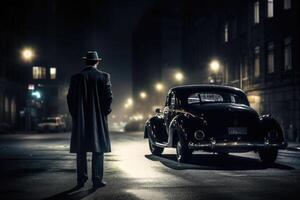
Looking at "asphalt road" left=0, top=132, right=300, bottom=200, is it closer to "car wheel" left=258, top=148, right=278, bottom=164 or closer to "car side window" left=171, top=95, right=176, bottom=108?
"car wheel" left=258, top=148, right=278, bottom=164

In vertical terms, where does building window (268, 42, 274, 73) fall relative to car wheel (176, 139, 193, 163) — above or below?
above

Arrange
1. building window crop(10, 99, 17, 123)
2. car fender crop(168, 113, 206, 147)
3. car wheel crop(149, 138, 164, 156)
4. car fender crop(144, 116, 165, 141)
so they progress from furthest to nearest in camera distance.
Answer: building window crop(10, 99, 17, 123) < car wheel crop(149, 138, 164, 156) < car fender crop(144, 116, 165, 141) < car fender crop(168, 113, 206, 147)

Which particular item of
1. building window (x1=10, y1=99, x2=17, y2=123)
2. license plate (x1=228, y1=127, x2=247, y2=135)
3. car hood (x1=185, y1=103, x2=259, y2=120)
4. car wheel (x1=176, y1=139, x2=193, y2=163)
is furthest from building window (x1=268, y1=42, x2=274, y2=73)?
building window (x1=10, y1=99, x2=17, y2=123)

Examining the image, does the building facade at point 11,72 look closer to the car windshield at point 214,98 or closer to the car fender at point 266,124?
the car windshield at point 214,98

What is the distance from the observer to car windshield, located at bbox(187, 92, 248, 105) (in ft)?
50.6

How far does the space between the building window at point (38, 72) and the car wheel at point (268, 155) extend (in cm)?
8143

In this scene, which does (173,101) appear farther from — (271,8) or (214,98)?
(271,8)

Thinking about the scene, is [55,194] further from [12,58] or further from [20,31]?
[20,31]

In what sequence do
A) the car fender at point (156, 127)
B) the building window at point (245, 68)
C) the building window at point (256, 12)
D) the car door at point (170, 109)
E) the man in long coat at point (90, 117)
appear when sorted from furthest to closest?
1. the building window at point (245, 68)
2. the building window at point (256, 12)
3. the car fender at point (156, 127)
4. the car door at point (170, 109)
5. the man in long coat at point (90, 117)

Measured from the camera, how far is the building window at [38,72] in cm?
9326

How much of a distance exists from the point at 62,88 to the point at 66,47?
17222mm

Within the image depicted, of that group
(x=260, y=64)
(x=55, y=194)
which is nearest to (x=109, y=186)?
(x=55, y=194)

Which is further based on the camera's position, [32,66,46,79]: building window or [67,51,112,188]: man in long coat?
[32,66,46,79]: building window

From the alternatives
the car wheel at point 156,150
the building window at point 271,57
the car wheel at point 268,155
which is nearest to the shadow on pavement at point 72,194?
the car wheel at point 268,155
